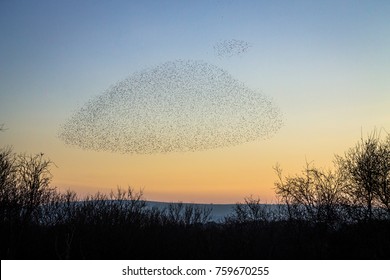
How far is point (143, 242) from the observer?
73.2 feet

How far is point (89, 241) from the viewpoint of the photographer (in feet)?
72.0

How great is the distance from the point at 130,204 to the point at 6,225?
447 inches

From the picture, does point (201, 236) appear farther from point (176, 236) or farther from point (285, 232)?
point (285, 232)

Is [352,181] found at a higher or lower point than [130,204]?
higher

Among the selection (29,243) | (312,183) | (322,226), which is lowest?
(29,243)

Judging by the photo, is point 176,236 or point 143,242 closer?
point 143,242

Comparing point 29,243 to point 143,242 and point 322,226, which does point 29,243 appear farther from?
point 322,226

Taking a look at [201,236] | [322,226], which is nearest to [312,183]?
[322,226]

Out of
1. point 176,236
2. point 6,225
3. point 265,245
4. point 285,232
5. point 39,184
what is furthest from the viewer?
point 39,184

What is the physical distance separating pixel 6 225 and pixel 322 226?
61.4 feet
